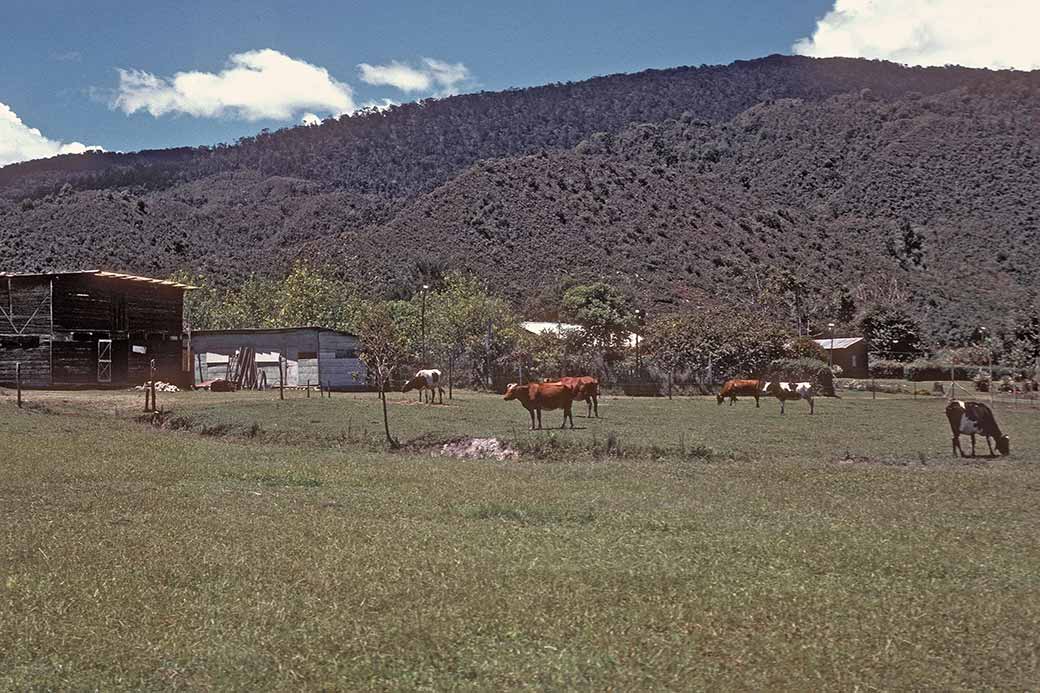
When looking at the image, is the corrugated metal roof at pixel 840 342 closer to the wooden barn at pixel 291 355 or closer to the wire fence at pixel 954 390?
the wire fence at pixel 954 390

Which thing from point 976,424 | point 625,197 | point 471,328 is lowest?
point 976,424

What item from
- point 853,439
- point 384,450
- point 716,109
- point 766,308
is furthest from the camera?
point 716,109

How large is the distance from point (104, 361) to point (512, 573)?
148 feet

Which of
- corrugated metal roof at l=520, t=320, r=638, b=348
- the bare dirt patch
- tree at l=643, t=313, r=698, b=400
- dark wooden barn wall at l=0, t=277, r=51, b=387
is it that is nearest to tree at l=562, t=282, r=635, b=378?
corrugated metal roof at l=520, t=320, r=638, b=348

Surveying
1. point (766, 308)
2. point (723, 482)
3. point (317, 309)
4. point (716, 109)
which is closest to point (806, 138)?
point (716, 109)

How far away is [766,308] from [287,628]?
8659 cm

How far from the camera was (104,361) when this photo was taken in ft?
163

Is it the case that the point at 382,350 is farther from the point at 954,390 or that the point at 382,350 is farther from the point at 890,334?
the point at 890,334

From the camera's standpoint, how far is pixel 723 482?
17.8 meters

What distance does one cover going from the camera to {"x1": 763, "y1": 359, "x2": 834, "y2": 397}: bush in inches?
2127

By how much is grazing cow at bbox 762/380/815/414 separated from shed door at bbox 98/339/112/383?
111ft

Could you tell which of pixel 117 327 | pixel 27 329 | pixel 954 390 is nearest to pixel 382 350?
pixel 117 327

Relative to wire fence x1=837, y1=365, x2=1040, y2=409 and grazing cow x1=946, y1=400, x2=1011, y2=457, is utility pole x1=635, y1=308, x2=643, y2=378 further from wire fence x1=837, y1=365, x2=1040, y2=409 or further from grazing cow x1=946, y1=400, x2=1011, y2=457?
grazing cow x1=946, y1=400, x2=1011, y2=457

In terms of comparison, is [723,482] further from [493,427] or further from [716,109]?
[716,109]
